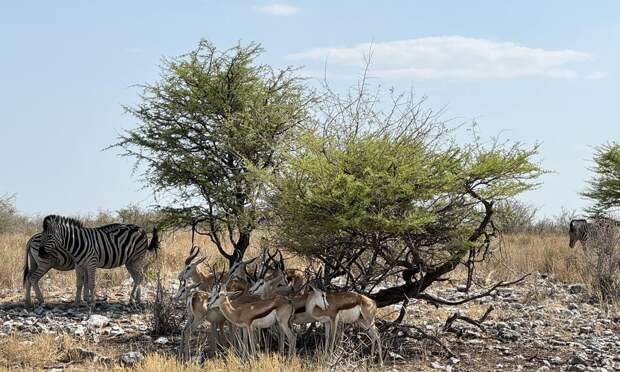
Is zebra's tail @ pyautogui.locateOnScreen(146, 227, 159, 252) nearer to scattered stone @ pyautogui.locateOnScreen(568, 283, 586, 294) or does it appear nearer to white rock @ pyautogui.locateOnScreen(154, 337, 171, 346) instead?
white rock @ pyautogui.locateOnScreen(154, 337, 171, 346)

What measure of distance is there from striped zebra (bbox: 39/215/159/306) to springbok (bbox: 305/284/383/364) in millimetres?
6919

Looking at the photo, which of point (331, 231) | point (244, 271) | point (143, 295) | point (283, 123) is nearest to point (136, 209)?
point (143, 295)

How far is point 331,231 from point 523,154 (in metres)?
3.01

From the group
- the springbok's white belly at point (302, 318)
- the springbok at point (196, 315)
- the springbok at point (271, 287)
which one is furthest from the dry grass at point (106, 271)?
the springbok's white belly at point (302, 318)

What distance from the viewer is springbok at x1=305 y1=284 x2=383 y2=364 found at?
11348mm

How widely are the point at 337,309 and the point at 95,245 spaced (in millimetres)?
7924

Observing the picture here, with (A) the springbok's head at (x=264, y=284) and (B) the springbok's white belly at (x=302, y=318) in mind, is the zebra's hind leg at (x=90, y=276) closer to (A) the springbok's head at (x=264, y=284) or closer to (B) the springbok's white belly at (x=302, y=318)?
(A) the springbok's head at (x=264, y=284)

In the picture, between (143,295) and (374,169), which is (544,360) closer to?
(374,169)

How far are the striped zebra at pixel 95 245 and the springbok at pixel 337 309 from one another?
22.7 ft

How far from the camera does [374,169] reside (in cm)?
1179

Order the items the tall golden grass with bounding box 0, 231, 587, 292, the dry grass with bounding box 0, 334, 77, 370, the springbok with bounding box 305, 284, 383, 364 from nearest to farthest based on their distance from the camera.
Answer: the springbok with bounding box 305, 284, 383, 364, the dry grass with bounding box 0, 334, 77, 370, the tall golden grass with bounding box 0, 231, 587, 292

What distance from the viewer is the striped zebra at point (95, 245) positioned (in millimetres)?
17531

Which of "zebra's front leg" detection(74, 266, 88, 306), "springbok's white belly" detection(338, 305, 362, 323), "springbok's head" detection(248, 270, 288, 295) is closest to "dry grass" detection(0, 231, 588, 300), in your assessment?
"zebra's front leg" detection(74, 266, 88, 306)

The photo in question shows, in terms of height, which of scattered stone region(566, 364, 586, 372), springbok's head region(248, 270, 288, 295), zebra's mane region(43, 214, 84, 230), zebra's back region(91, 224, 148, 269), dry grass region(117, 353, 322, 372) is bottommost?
scattered stone region(566, 364, 586, 372)
